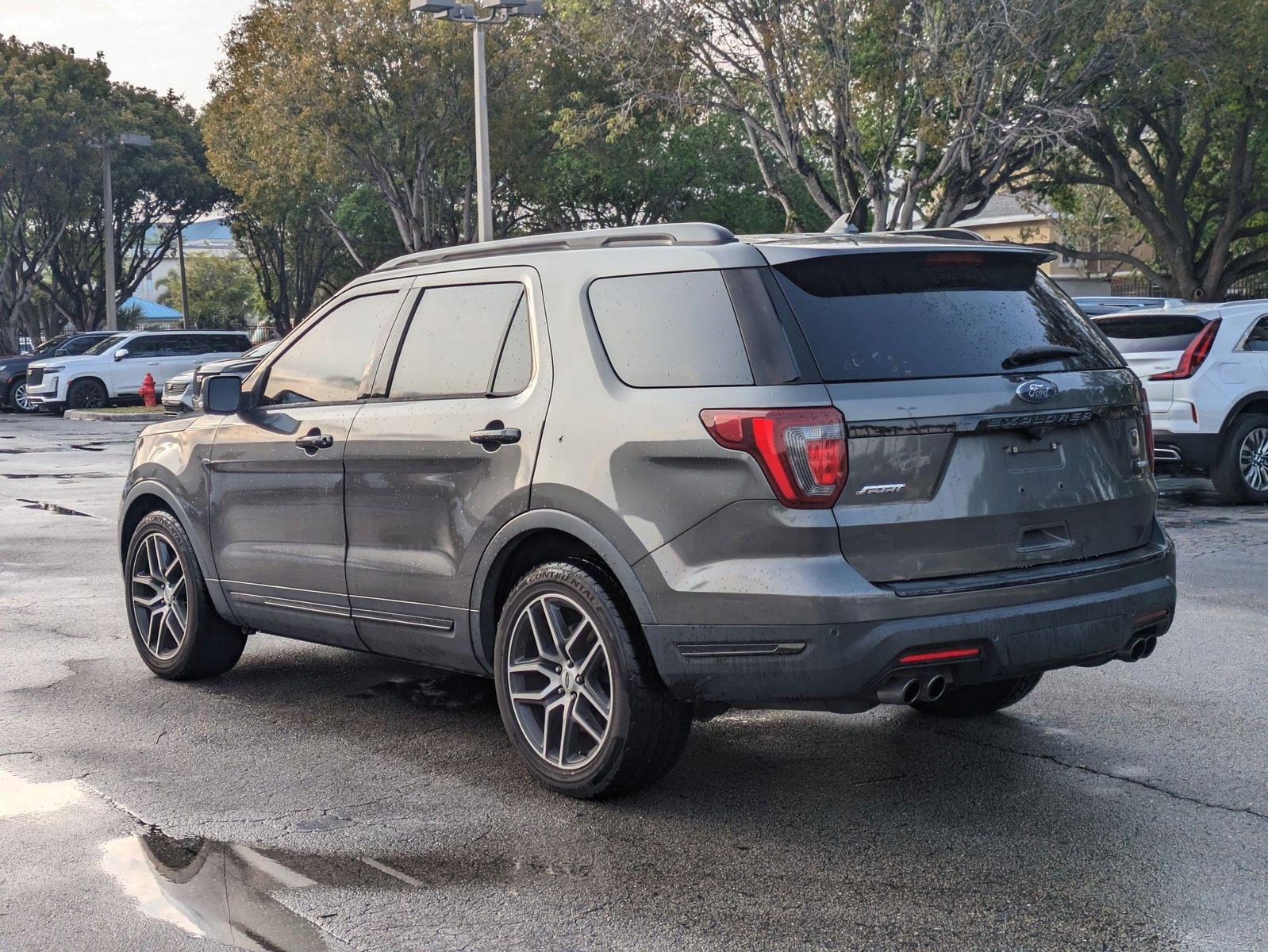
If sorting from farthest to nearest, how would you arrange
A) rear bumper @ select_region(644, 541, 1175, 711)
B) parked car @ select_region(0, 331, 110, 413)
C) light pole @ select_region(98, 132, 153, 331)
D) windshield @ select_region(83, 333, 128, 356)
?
light pole @ select_region(98, 132, 153, 331), parked car @ select_region(0, 331, 110, 413), windshield @ select_region(83, 333, 128, 356), rear bumper @ select_region(644, 541, 1175, 711)

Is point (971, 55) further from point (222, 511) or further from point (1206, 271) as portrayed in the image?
point (222, 511)

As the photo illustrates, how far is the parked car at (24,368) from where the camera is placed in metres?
34.0

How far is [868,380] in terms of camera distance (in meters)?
4.52

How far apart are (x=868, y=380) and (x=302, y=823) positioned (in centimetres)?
226

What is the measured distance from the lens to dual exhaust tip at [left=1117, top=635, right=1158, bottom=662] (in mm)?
4887

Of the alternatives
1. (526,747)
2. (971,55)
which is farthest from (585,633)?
(971,55)

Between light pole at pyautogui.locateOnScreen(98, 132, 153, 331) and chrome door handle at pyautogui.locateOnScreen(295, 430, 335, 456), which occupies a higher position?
light pole at pyautogui.locateOnScreen(98, 132, 153, 331)

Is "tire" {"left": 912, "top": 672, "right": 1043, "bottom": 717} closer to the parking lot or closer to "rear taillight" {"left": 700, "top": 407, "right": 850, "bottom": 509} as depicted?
the parking lot

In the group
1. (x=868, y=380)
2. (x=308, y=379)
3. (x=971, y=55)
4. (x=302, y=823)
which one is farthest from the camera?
(x=971, y=55)

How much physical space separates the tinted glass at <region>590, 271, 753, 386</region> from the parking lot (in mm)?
1411

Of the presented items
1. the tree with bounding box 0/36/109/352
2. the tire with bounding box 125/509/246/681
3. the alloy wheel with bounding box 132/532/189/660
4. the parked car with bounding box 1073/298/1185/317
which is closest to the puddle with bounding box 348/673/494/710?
the tire with bounding box 125/509/246/681

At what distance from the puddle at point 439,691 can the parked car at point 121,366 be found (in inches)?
1059

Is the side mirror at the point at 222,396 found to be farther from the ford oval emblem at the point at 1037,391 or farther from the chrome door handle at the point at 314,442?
the ford oval emblem at the point at 1037,391

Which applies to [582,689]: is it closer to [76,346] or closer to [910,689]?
[910,689]
